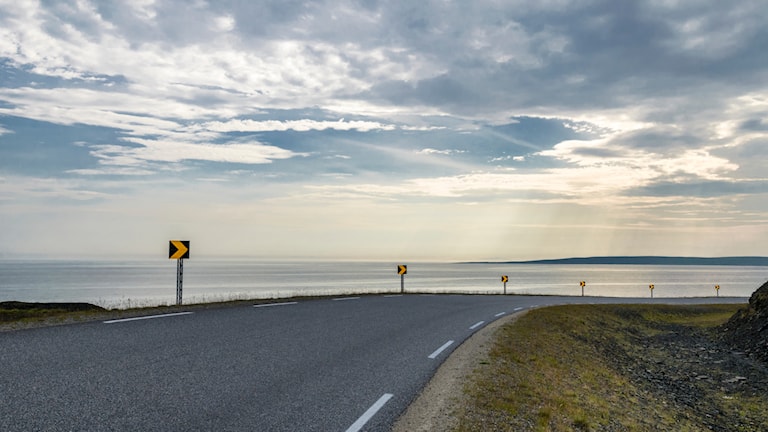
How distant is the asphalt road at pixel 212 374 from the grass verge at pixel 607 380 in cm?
127

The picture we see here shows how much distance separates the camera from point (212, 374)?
24.7 feet

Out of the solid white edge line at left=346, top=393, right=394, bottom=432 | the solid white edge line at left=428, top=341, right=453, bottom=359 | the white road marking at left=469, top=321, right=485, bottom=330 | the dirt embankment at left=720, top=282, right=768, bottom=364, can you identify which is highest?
the solid white edge line at left=346, top=393, right=394, bottom=432

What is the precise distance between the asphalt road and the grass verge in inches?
50.1

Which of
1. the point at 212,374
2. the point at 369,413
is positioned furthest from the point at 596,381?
the point at 212,374

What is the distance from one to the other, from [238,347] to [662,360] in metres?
16.5

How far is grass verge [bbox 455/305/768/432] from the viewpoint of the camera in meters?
7.73

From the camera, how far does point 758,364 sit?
17.8m

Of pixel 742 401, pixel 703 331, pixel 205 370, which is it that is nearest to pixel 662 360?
pixel 742 401

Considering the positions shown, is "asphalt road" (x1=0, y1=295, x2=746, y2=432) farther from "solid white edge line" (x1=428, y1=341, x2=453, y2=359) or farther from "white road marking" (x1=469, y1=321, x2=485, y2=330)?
"white road marking" (x1=469, y1=321, x2=485, y2=330)

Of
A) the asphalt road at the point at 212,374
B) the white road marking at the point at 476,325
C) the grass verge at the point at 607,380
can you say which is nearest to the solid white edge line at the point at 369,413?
the asphalt road at the point at 212,374

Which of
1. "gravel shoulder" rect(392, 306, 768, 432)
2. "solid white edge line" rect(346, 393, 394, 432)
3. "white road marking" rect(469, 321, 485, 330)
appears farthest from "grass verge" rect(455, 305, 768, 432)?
"solid white edge line" rect(346, 393, 394, 432)

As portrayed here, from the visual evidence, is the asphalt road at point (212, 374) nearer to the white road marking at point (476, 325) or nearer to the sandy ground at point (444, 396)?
the sandy ground at point (444, 396)

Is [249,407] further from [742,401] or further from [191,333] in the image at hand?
[742,401]

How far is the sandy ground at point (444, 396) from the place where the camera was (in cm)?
602
